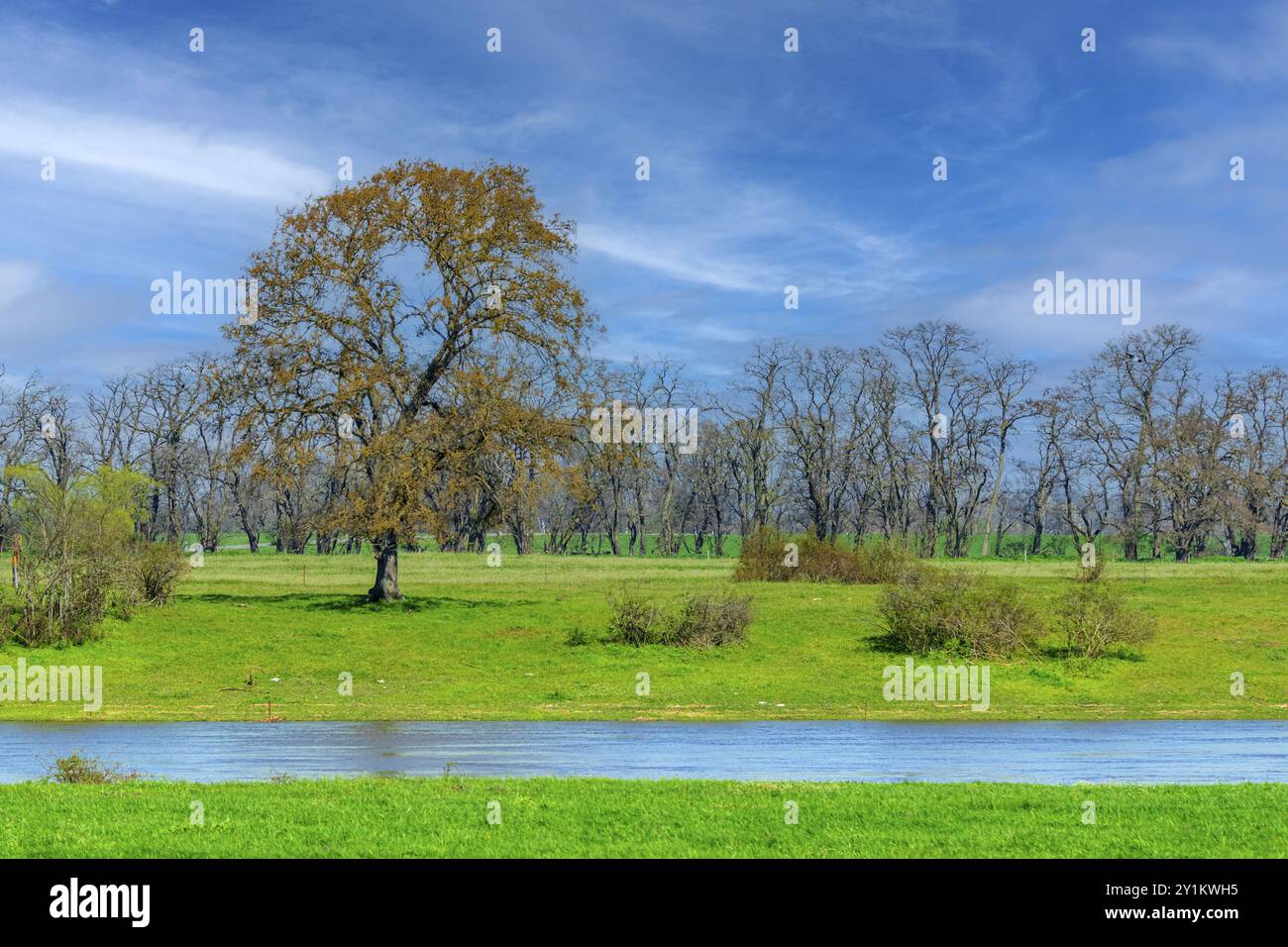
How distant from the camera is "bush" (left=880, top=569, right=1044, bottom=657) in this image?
112 feet

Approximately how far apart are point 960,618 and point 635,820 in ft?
78.1

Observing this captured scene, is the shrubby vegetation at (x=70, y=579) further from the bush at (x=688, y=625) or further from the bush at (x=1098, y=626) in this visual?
the bush at (x=1098, y=626)

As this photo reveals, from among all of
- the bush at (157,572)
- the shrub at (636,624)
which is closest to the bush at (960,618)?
the shrub at (636,624)

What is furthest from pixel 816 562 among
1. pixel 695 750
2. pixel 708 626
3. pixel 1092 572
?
pixel 695 750

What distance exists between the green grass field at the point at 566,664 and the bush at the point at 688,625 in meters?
0.70

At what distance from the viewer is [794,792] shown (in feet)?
46.7

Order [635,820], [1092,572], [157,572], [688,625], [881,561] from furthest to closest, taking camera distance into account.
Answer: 1. [881,561]
2. [1092,572]
3. [157,572]
4. [688,625]
5. [635,820]

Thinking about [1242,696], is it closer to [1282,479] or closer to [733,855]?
[733,855]

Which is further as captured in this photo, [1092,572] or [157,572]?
[1092,572]

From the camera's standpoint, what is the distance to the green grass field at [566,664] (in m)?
29.0

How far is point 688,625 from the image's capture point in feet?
119

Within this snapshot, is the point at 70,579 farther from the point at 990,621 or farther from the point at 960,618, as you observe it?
the point at 990,621

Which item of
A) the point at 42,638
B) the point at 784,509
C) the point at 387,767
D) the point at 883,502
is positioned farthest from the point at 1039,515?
the point at 387,767
